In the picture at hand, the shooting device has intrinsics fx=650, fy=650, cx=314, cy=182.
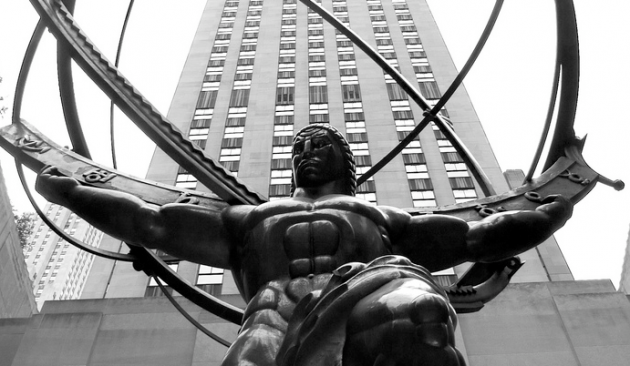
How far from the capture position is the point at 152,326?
10.9 meters

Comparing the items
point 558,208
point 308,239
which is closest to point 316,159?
point 308,239

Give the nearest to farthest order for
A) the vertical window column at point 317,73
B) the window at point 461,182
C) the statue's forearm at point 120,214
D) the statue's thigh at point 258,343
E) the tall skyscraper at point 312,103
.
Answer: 1. the statue's thigh at point 258,343
2. the statue's forearm at point 120,214
3. the tall skyscraper at point 312,103
4. the window at point 461,182
5. the vertical window column at point 317,73

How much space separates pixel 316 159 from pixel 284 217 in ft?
2.59

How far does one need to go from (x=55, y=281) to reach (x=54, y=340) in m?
81.9

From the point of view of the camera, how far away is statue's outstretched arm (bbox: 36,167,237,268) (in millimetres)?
4496

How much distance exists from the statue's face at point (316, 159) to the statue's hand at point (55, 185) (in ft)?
5.38

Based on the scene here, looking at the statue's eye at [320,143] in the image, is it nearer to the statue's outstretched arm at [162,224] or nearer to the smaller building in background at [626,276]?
the statue's outstretched arm at [162,224]

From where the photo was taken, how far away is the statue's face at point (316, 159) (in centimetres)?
486

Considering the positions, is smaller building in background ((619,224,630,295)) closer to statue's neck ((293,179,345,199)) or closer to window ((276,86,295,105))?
statue's neck ((293,179,345,199))

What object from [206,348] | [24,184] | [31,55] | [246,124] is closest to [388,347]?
[24,184]

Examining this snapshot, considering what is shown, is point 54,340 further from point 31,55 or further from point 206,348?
point 31,55

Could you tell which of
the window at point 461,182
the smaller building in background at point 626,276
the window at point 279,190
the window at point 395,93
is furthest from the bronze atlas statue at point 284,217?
the window at point 395,93

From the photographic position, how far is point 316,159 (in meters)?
4.91

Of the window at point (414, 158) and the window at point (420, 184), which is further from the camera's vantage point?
the window at point (414, 158)
